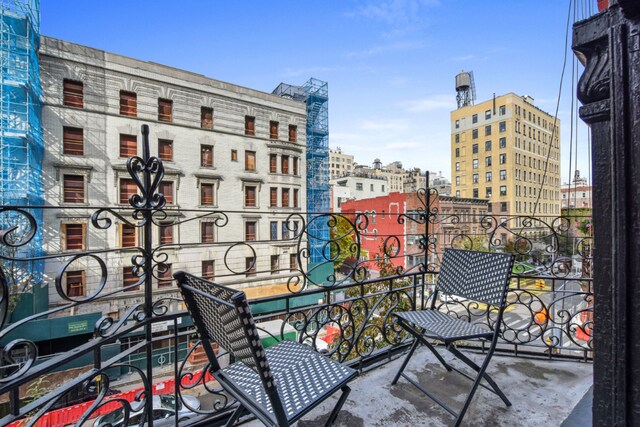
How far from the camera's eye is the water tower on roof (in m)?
38.4

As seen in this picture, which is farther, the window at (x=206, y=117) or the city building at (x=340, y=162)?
the city building at (x=340, y=162)

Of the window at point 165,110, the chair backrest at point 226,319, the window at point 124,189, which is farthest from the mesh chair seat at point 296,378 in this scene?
the window at point 165,110

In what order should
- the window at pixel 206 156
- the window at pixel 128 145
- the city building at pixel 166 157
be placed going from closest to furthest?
the city building at pixel 166 157, the window at pixel 128 145, the window at pixel 206 156

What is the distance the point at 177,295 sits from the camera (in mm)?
12500

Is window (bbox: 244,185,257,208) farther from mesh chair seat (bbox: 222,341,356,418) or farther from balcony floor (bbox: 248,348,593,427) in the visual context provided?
mesh chair seat (bbox: 222,341,356,418)

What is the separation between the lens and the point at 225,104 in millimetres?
15500

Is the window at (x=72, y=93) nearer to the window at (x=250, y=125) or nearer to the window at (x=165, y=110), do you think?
the window at (x=165, y=110)

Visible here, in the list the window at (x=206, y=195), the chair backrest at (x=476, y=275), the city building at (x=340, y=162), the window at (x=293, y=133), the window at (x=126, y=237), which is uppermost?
the city building at (x=340, y=162)

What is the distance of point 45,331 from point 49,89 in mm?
9448

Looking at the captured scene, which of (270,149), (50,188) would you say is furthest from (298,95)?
(50,188)

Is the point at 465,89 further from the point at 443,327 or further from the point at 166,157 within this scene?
the point at 443,327

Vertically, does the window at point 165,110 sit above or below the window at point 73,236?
above

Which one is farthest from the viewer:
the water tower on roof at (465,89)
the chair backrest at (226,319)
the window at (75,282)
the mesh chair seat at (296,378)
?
the water tower on roof at (465,89)

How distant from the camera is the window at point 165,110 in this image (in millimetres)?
13969
